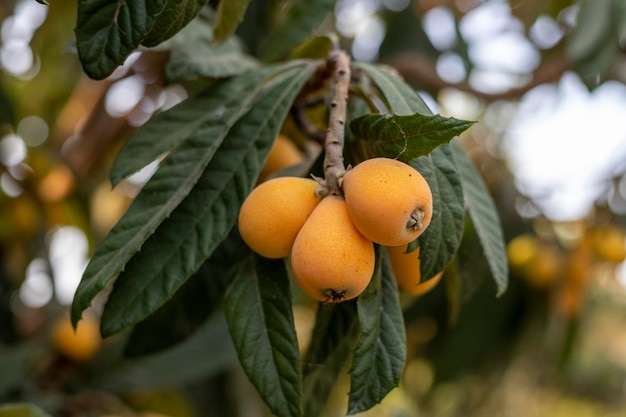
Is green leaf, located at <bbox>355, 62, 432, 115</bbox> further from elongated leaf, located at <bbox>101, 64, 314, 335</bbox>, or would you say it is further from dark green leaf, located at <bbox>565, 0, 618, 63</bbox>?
dark green leaf, located at <bbox>565, 0, 618, 63</bbox>

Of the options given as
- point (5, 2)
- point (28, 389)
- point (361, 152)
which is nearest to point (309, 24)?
point (361, 152)

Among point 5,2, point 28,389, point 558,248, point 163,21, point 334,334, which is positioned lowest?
point 28,389

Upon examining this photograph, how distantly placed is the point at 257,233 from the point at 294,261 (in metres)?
0.05

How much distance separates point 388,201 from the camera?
23.8 inches

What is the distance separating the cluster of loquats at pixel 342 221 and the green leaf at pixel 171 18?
6.4 inches

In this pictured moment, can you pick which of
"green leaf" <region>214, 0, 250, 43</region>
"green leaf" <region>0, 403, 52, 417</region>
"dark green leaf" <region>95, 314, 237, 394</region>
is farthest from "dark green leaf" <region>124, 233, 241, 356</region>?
"dark green leaf" <region>95, 314, 237, 394</region>

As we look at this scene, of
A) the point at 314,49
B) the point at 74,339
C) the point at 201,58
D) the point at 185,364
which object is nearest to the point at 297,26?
the point at 314,49

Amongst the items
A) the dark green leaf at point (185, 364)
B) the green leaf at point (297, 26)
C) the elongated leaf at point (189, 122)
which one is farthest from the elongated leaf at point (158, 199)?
the dark green leaf at point (185, 364)

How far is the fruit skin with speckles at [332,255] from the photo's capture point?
0.62 m

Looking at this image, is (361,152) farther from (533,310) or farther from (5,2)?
(5,2)

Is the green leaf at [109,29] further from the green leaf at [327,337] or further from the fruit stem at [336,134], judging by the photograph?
the green leaf at [327,337]

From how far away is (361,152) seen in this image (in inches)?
30.4

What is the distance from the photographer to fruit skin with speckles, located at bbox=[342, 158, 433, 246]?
0.61m

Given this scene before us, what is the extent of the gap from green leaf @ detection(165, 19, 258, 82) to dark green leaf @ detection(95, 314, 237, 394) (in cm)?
69
